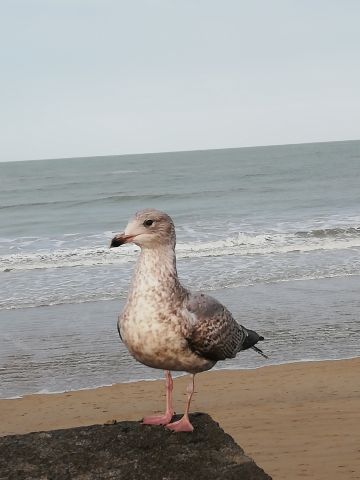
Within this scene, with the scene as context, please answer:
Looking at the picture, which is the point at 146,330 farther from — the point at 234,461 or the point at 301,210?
the point at 301,210

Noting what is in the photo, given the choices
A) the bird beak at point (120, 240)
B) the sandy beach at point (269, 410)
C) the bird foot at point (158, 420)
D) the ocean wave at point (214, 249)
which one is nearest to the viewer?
the bird beak at point (120, 240)

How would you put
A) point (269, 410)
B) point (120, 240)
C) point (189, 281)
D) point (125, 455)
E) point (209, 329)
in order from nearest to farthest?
point (125, 455) < point (120, 240) < point (209, 329) < point (269, 410) < point (189, 281)

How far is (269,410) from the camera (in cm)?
736

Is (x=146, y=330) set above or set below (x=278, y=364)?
above

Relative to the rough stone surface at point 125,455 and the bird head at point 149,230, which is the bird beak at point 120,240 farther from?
the rough stone surface at point 125,455

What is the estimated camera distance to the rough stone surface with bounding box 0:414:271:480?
338 cm

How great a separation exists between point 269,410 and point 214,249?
13.3 meters

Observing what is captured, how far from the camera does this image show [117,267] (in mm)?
17594

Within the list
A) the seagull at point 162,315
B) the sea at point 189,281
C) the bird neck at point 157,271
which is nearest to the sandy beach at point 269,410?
the sea at point 189,281

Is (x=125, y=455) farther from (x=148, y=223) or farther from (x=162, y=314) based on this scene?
(x=148, y=223)

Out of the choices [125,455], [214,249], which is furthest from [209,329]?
[214,249]

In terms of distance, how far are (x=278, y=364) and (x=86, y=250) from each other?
13172 mm

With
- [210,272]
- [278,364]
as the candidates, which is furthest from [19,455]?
[210,272]

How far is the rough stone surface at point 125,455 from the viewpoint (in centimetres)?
338
